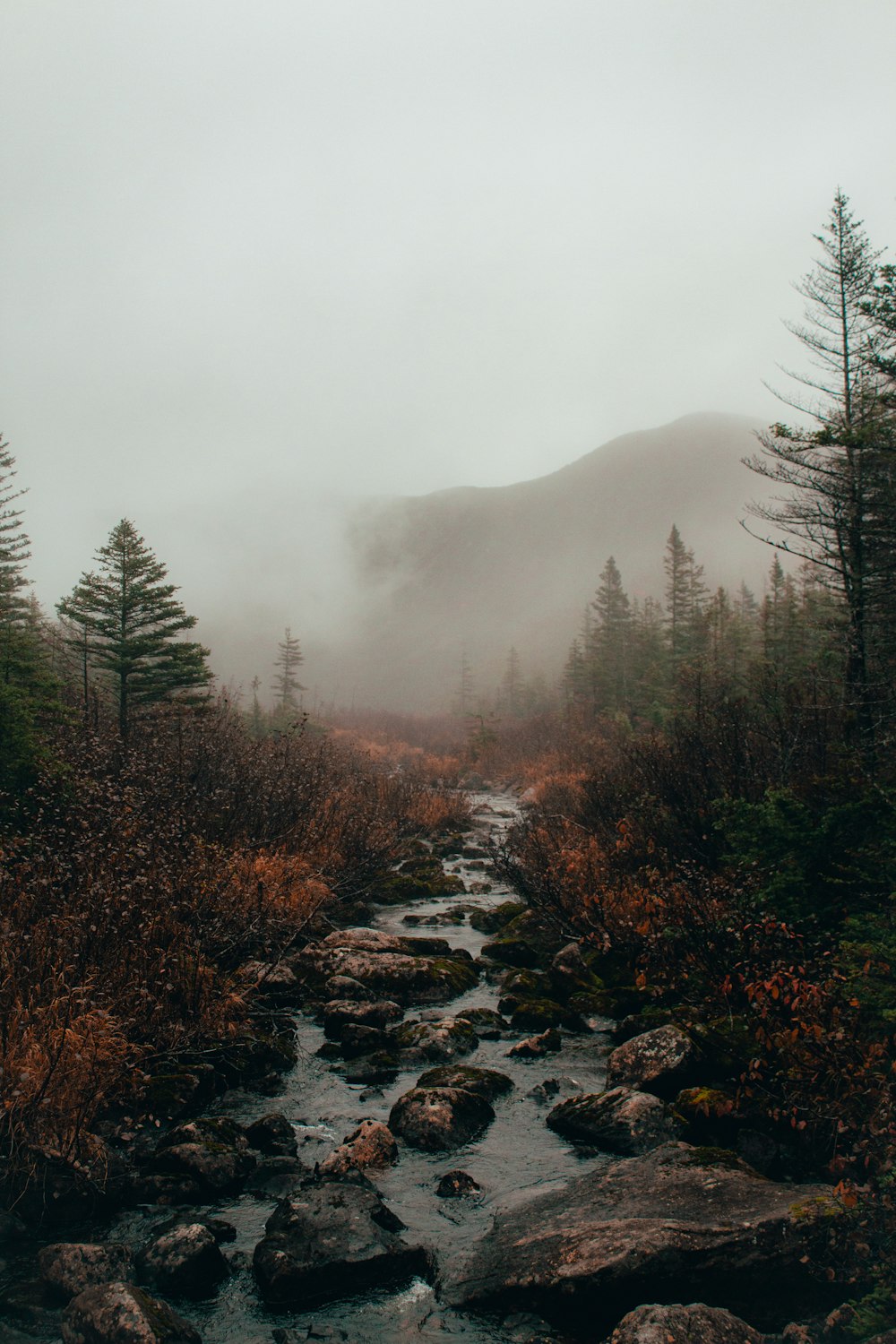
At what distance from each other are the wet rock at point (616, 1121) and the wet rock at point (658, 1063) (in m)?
0.28

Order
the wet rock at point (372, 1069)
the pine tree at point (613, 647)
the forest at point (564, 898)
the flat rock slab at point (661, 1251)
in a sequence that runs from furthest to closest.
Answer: the pine tree at point (613, 647) < the wet rock at point (372, 1069) < the forest at point (564, 898) < the flat rock slab at point (661, 1251)

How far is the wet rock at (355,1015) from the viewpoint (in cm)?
836

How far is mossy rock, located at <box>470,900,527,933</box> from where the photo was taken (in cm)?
1303

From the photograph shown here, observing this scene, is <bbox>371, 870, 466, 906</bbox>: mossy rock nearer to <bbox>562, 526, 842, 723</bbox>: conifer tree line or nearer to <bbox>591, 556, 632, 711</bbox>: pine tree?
<bbox>562, 526, 842, 723</bbox>: conifer tree line

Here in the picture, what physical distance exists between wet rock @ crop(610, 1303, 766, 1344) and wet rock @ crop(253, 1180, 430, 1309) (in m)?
1.59

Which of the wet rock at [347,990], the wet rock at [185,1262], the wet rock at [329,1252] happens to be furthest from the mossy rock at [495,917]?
the wet rock at [185,1262]

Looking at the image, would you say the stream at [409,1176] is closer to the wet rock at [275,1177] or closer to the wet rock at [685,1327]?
the wet rock at [275,1177]

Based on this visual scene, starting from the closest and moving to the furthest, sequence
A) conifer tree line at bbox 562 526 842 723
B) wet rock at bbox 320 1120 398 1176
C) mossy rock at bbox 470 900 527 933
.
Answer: wet rock at bbox 320 1120 398 1176 < mossy rock at bbox 470 900 527 933 < conifer tree line at bbox 562 526 842 723

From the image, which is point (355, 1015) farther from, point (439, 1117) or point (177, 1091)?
point (177, 1091)

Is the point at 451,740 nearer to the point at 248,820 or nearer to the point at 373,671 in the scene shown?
the point at 248,820

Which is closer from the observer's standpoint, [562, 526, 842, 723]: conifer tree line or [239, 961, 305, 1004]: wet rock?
[239, 961, 305, 1004]: wet rock

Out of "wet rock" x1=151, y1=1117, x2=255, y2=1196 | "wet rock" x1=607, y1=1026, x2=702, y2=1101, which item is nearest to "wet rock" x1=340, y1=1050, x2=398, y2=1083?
"wet rock" x1=151, y1=1117, x2=255, y2=1196

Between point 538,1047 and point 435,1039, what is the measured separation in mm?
1141

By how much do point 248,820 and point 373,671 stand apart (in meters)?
126
